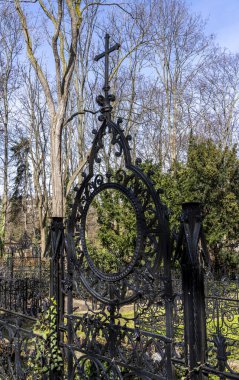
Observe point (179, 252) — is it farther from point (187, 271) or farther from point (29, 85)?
point (29, 85)

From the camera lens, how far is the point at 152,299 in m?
2.91

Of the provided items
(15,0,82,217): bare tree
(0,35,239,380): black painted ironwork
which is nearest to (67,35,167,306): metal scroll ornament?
(0,35,239,380): black painted ironwork

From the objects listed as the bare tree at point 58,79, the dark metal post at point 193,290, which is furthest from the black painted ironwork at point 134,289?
the bare tree at point 58,79

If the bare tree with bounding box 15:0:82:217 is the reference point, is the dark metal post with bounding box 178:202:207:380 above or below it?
below

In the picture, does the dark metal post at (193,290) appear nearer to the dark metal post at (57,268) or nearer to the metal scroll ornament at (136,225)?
the metal scroll ornament at (136,225)

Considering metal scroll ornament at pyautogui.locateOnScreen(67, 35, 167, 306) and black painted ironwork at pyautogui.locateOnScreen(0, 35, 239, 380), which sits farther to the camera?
metal scroll ornament at pyautogui.locateOnScreen(67, 35, 167, 306)

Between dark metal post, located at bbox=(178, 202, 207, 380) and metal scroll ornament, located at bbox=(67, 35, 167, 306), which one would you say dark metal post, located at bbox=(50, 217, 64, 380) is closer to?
metal scroll ornament, located at bbox=(67, 35, 167, 306)

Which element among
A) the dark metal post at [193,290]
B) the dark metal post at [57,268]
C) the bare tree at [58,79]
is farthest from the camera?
the bare tree at [58,79]

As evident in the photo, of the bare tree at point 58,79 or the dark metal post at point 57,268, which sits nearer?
the dark metal post at point 57,268

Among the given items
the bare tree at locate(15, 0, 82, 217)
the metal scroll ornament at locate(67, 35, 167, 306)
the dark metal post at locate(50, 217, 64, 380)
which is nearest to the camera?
the metal scroll ornament at locate(67, 35, 167, 306)

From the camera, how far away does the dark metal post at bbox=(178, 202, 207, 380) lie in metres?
2.58

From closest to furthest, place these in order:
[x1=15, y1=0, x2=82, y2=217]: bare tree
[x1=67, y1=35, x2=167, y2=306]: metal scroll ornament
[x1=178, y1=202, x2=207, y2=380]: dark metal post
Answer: [x1=178, y1=202, x2=207, y2=380]: dark metal post
[x1=67, y1=35, x2=167, y2=306]: metal scroll ornament
[x1=15, y1=0, x2=82, y2=217]: bare tree

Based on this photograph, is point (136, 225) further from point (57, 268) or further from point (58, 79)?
point (58, 79)

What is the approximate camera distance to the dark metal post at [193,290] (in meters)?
2.58
